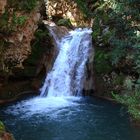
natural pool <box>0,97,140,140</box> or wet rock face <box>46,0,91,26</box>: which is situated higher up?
wet rock face <box>46,0,91,26</box>

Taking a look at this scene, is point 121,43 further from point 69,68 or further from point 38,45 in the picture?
point 38,45

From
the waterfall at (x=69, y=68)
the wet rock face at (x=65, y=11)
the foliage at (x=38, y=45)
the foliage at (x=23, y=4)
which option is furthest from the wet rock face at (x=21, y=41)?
the wet rock face at (x=65, y=11)

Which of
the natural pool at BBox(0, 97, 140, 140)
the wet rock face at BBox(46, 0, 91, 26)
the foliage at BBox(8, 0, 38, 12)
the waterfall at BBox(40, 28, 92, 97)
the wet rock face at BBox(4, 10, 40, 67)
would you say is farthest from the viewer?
the wet rock face at BBox(46, 0, 91, 26)

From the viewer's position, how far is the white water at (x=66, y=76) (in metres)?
21.5

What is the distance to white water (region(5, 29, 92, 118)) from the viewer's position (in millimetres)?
21516

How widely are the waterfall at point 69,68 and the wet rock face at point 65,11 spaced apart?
515 cm

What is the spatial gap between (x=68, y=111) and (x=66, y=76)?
5696mm

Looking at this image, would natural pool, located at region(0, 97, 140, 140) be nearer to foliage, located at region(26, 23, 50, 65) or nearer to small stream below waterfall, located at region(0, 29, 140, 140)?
small stream below waterfall, located at region(0, 29, 140, 140)

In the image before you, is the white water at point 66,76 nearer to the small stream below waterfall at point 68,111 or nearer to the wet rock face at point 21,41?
the small stream below waterfall at point 68,111

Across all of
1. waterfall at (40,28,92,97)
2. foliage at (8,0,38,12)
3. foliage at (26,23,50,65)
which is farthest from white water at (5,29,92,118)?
foliage at (8,0,38,12)

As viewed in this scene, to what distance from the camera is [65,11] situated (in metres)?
33.2

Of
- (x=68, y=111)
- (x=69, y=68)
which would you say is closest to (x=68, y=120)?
(x=68, y=111)

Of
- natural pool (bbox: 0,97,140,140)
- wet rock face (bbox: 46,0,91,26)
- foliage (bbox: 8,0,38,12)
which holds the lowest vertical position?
natural pool (bbox: 0,97,140,140)

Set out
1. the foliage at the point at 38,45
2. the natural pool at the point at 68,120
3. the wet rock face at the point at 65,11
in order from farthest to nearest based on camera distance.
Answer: the wet rock face at the point at 65,11 < the foliage at the point at 38,45 < the natural pool at the point at 68,120
